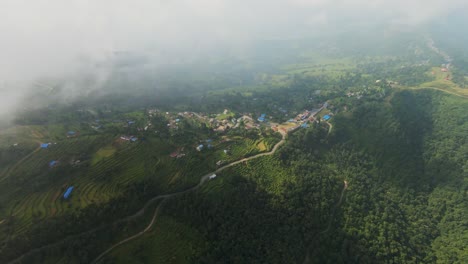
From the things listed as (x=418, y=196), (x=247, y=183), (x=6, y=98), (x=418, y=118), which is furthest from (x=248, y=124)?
(x=6, y=98)

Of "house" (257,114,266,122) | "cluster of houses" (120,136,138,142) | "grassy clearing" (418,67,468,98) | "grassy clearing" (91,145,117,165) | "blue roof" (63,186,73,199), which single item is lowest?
"house" (257,114,266,122)

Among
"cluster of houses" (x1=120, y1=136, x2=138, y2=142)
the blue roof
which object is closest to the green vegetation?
"cluster of houses" (x1=120, y1=136, x2=138, y2=142)

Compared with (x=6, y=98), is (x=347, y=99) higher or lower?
lower

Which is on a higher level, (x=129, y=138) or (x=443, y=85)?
(x=129, y=138)

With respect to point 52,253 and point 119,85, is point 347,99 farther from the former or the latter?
point 119,85

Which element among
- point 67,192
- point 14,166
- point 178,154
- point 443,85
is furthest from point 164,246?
point 443,85

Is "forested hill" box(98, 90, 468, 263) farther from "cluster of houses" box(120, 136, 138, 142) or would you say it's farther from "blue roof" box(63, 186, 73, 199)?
"cluster of houses" box(120, 136, 138, 142)

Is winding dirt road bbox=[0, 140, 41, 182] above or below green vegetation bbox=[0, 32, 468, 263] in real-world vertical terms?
above

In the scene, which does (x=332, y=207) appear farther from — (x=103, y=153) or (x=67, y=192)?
(x=67, y=192)

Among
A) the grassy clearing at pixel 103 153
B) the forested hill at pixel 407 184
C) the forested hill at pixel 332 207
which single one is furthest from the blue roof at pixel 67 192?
the forested hill at pixel 407 184
